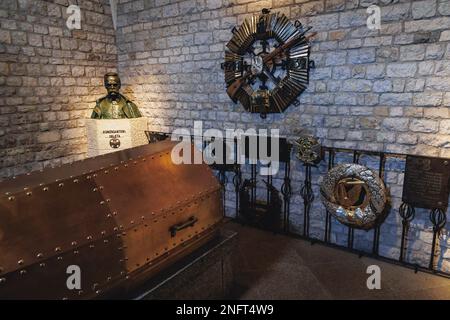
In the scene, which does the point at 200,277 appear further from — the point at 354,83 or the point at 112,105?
the point at 112,105

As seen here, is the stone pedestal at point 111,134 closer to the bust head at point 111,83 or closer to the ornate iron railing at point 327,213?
the bust head at point 111,83

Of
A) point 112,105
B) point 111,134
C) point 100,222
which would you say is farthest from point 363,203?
point 112,105

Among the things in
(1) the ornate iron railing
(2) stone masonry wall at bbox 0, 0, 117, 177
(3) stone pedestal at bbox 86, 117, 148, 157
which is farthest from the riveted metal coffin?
(2) stone masonry wall at bbox 0, 0, 117, 177

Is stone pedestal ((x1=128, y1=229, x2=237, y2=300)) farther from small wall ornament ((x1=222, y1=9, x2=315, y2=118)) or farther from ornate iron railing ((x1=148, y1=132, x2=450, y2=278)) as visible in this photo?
small wall ornament ((x1=222, y1=9, x2=315, y2=118))

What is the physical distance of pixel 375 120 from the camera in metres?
3.12

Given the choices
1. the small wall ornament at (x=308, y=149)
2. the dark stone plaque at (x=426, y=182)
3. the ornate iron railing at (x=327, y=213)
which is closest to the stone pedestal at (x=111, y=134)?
the ornate iron railing at (x=327, y=213)

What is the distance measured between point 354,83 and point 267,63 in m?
0.97

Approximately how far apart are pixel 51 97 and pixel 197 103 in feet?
6.69

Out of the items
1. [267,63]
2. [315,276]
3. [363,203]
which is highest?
[267,63]

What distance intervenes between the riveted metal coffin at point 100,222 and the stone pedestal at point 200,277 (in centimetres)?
6

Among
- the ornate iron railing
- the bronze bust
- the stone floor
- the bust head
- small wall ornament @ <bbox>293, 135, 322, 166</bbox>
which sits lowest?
the stone floor

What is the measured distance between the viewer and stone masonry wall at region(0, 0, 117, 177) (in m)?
4.08

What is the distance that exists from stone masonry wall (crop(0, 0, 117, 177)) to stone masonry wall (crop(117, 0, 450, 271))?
1.30 meters

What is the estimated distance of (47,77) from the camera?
446 cm
